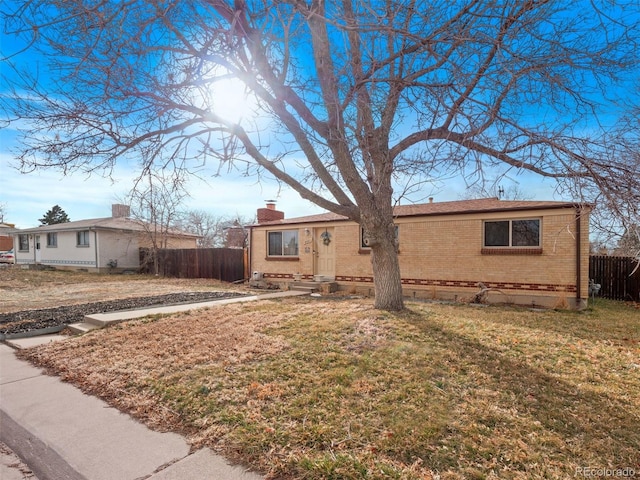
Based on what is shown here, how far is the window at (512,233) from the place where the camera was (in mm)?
9766

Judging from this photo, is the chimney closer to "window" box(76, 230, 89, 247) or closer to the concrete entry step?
"window" box(76, 230, 89, 247)

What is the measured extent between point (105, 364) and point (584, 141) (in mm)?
6457

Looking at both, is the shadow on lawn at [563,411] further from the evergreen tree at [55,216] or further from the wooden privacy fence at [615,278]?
the evergreen tree at [55,216]

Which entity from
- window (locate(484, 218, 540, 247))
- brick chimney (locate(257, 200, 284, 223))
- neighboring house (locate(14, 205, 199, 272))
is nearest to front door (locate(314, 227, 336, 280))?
brick chimney (locate(257, 200, 284, 223))

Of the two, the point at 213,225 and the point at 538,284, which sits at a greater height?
the point at 213,225

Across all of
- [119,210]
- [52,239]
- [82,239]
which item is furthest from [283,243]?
[52,239]

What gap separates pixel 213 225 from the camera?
36.3 metres

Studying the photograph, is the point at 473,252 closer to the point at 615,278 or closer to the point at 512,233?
the point at 512,233

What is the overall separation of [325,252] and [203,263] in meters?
8.05

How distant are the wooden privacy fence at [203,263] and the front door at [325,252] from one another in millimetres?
4826

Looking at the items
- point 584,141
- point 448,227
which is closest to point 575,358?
point 584,141

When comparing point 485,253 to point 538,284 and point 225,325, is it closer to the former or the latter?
point 538,284

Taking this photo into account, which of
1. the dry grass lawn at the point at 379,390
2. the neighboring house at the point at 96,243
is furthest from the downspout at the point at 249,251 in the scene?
the dry grass lawn at the point at 379,390

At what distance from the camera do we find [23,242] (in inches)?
1070
